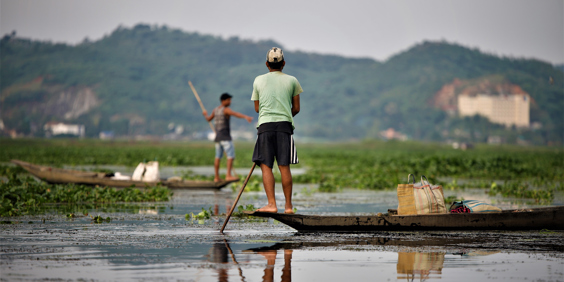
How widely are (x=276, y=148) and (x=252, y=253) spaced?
210cm

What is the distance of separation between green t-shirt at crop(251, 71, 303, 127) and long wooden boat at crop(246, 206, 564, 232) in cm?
123

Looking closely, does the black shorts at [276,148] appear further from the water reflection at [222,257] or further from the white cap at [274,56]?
the water reflection at [222,257]

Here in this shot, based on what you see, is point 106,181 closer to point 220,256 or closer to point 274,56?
point 274,56

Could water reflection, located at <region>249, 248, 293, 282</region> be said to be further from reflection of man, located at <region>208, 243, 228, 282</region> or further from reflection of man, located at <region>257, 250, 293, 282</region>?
reflection of man, located at <region>208, 243, 228, 282</region>

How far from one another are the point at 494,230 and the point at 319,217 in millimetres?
2323

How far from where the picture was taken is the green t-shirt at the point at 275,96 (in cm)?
905

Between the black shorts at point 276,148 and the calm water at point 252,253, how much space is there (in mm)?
920

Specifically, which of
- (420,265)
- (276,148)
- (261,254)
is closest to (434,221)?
(276,148)

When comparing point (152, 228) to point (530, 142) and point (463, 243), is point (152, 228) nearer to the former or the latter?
point (463, 243)

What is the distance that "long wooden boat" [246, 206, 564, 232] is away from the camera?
9062 millimetres

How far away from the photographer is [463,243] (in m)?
→ 8.22

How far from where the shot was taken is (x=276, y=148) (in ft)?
29.9

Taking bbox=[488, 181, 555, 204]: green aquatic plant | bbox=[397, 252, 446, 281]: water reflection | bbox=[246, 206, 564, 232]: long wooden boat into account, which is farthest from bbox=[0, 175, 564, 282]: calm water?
bbox=[488, 181, 555, 204]: green aquatic plant

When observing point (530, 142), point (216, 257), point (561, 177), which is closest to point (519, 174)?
point (561, 177)
